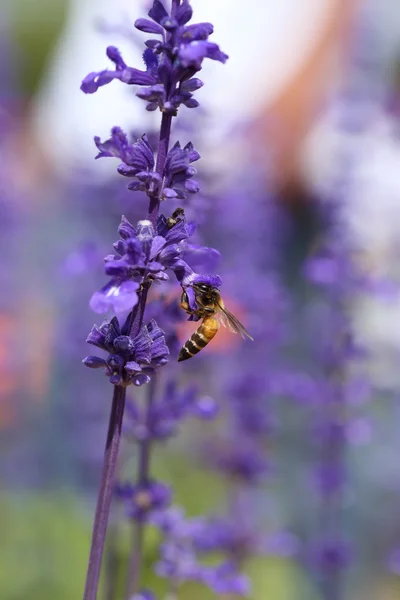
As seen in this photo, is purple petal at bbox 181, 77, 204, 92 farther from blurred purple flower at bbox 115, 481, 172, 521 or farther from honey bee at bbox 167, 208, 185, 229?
blurred purple flower at bbox 115, 481, 172, 521

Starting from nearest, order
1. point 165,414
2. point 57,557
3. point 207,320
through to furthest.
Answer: point 207,320, point 165,414, point 57,557

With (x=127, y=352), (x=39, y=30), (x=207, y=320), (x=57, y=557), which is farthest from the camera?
(x=39, y=30)

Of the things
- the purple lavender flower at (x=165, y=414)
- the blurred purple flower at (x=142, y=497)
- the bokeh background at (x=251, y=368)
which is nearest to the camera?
the blurred purple flower at (x=142, y=497)

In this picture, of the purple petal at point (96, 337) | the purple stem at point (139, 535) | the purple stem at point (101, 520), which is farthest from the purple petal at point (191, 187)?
the purple stem at point (139, 535)

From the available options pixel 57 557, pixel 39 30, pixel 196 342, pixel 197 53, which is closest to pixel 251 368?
pixel 57 557

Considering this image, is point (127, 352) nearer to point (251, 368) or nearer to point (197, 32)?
point (197, 32)

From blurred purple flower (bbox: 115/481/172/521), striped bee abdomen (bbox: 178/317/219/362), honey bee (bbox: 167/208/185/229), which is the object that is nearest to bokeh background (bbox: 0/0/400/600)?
striped bee abdomen (bbox: 178/317/219/362)

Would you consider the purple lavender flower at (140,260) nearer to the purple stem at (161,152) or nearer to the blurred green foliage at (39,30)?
the purple stem at (161,152)
